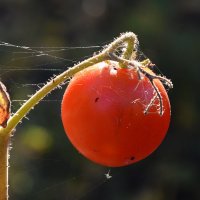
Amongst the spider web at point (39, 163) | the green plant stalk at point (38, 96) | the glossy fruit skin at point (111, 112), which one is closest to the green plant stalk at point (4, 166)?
the green plant stalk at point (38, 96)

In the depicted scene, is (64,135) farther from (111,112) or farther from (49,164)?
(111,112)

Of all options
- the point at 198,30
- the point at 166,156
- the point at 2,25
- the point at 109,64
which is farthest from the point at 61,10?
the point at 109,64

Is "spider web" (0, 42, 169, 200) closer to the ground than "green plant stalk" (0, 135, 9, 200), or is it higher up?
closer to the ground

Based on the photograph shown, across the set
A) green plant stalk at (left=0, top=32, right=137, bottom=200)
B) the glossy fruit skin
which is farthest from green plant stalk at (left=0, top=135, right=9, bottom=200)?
the glossy fruit skin

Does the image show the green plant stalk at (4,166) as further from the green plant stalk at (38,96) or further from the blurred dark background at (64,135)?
the blurred dark background at (64,135)

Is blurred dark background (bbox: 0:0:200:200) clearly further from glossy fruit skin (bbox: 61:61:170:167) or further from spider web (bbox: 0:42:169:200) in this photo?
glossy fruit skin (bbox: 61:61:170:167)

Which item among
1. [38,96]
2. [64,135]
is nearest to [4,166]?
[38,96]
